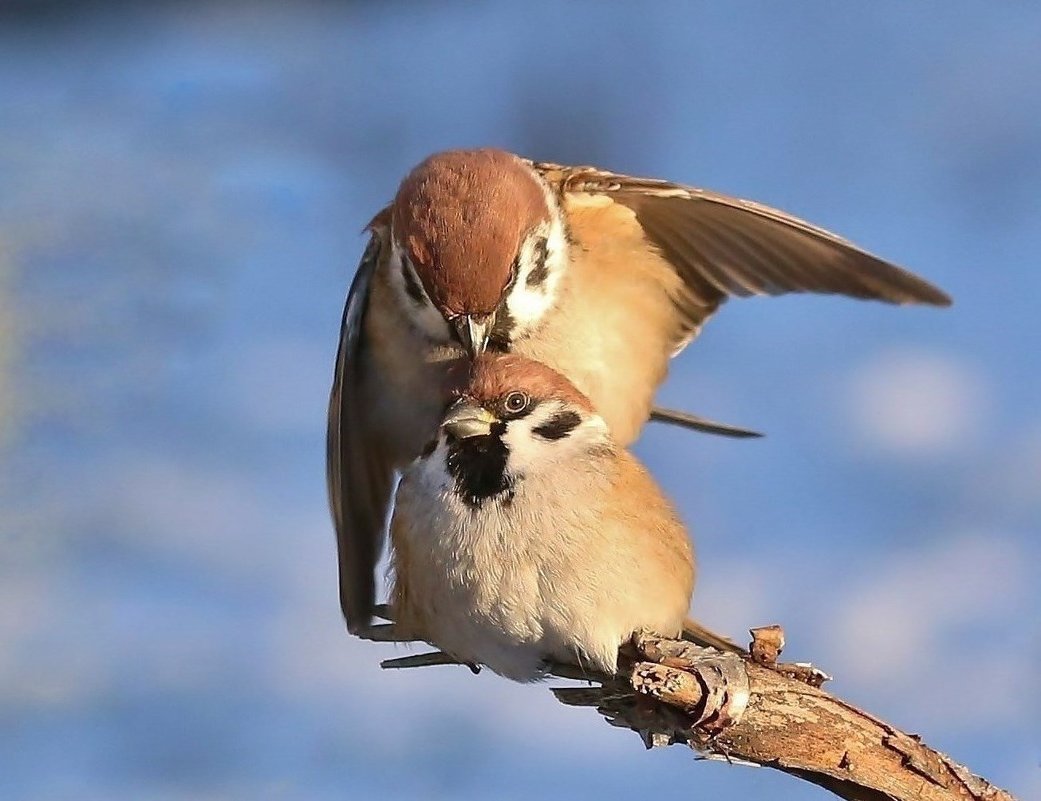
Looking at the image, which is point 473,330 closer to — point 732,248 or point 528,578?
point 528,578

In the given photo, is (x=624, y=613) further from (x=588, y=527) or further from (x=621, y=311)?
(x=621, y=311)

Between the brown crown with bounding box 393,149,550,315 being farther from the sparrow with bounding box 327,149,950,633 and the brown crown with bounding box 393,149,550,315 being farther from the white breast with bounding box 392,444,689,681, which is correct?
the white breast with bounding box 392,444,689,681

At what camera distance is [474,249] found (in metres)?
2.33

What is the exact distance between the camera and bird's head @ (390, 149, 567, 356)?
234 centimetres

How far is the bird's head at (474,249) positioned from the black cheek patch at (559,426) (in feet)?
0.66

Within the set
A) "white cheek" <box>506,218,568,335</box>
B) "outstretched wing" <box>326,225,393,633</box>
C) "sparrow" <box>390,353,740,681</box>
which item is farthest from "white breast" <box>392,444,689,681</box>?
"outstretched wing" <box>326,225,393,633</box>

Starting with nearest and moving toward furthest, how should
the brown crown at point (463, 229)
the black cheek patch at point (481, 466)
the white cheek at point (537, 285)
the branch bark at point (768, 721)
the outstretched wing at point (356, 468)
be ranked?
the branch bark at point (768, 721), the black cheek patch at point (481, 466), the brown crown at point (463, 229), the white cheek at point (537, 285), the outstretched wing at point (356, 468)

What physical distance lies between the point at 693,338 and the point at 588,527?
1.00 metres

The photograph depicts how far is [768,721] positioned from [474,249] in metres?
0.93

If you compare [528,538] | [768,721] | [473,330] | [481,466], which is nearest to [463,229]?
[473,330]

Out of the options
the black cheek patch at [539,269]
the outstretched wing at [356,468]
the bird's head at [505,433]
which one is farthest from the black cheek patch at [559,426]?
the outstretched wing at [356,468]

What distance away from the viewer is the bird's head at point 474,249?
2338 millimetres

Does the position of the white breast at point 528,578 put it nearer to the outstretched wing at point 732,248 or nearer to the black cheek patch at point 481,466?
the black cheek patch at point 481,466

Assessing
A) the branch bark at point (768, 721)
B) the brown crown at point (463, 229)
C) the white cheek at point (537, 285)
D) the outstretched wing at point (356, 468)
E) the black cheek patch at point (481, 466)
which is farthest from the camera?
the outstretched wing at point (356, 468)
